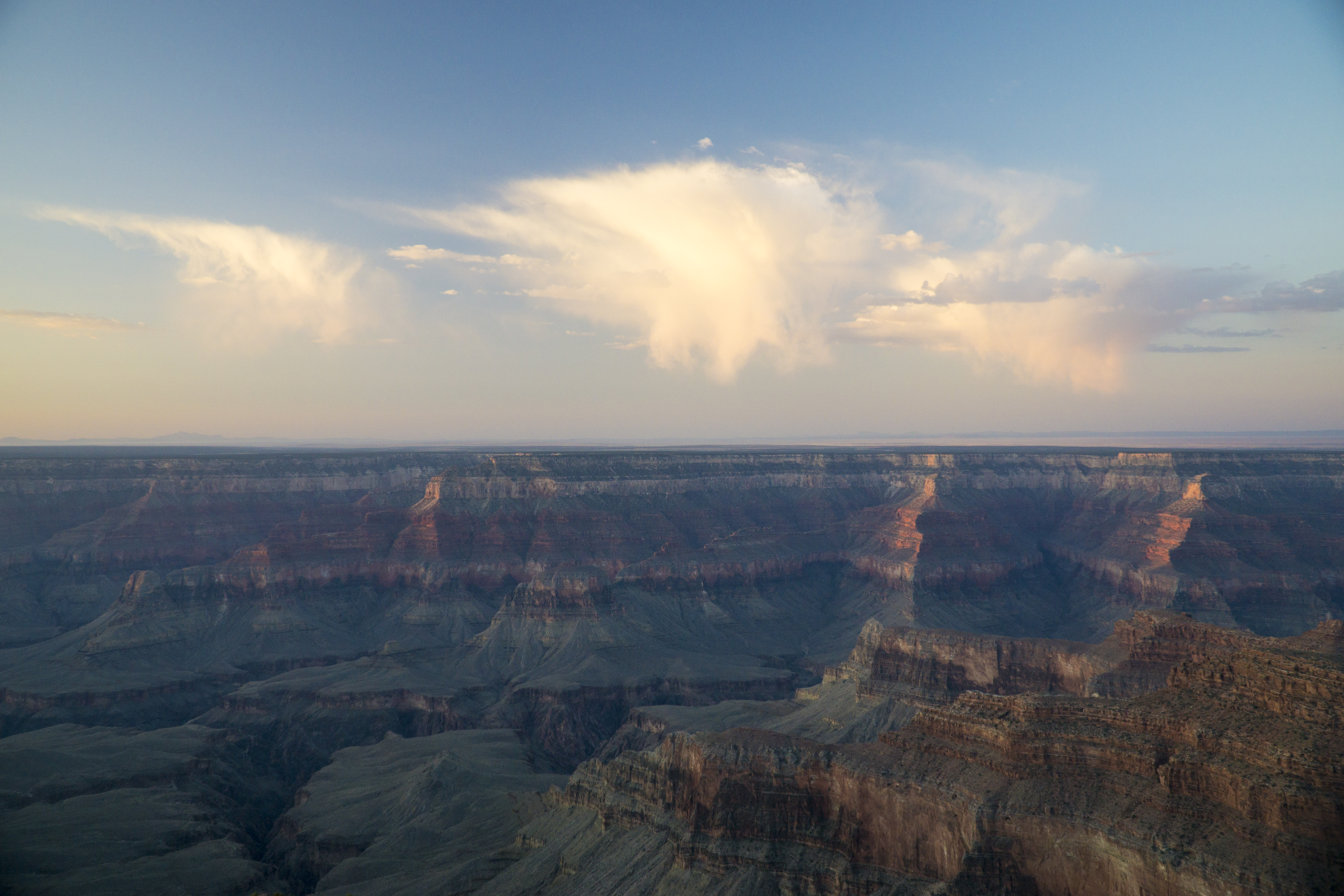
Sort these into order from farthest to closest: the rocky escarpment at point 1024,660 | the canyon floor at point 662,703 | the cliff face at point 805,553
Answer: the cliff face at point 805,553
the rocky escarpment at point 1024,660
the canyon floor at point 662,703

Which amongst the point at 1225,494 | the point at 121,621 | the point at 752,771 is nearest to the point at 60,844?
the point at 752,771

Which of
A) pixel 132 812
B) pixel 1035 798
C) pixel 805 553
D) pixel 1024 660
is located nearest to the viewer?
pixel 1035 798

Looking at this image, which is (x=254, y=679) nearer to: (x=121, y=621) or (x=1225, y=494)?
(x=121, y=621)

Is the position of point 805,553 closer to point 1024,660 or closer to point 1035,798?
point 1024,660

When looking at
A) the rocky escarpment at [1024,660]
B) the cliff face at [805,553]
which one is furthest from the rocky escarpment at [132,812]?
the rocky escarpment at [1024,660]

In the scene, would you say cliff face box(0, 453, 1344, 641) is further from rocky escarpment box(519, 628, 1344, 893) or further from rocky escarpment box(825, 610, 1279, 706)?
rocky escarpment box(519, 628, 1344, 893)

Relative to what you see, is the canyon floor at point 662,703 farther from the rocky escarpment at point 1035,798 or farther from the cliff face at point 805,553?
the cliff face at point 805,553

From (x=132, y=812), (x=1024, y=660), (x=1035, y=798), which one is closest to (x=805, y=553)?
(x=1024, y=660)
